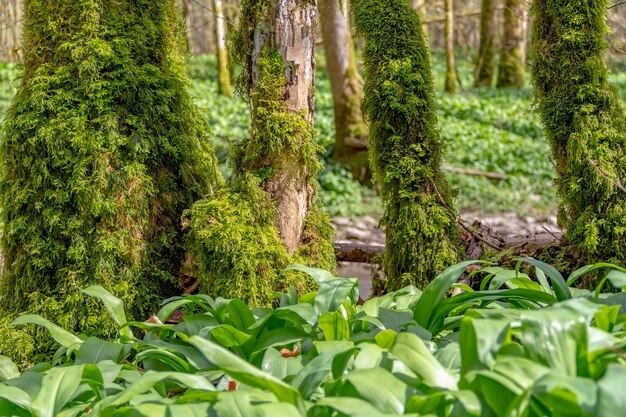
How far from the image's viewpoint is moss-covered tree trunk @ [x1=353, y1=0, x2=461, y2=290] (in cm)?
407

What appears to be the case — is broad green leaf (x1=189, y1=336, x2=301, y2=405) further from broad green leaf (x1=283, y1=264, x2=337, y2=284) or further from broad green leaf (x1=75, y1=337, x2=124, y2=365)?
broad green leaf (x1=283, y1=264, x2=337, y2=284)

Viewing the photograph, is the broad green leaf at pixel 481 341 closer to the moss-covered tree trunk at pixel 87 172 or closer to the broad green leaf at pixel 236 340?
the broad green leaf at pixel 236 340

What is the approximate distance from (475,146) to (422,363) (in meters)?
13.6

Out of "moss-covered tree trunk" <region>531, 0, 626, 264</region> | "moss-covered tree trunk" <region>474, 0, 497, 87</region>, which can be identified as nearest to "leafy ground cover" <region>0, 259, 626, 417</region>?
"moss-covered tree trunk" <region>531, 0, 626, 264</region>

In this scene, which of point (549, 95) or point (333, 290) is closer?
point (333, 290)

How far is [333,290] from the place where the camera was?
286cm

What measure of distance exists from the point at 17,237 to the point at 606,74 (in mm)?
3477

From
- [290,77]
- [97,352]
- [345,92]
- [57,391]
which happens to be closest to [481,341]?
[57,391]

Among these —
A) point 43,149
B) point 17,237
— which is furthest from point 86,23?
point 17,237

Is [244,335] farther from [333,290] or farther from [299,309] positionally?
[333,290]

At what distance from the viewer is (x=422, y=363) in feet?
6.06

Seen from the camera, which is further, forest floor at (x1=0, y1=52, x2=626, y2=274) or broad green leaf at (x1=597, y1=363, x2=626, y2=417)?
forest floor at (x1=0, y1=52, x2=626, y2=274)

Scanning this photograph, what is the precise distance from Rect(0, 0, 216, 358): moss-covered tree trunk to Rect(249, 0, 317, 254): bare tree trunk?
23.1 inches

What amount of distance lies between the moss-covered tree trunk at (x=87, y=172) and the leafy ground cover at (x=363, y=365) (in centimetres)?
85
